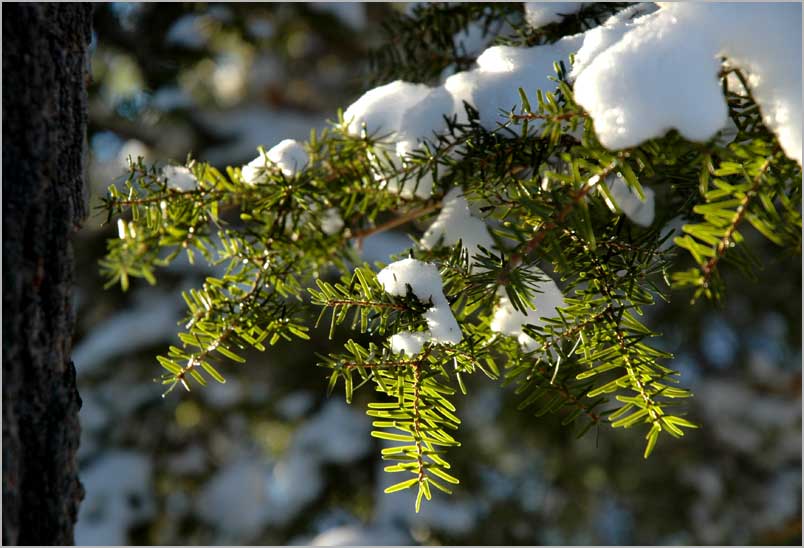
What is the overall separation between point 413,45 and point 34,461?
0.85 metres

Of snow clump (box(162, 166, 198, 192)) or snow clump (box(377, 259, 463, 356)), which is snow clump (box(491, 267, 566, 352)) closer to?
snow clump (box(377, 259, 463, 356))

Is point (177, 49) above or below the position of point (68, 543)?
above

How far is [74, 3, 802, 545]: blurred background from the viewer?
8.64 feet

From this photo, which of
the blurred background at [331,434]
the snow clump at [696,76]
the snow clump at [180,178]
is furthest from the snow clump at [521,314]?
the blurred background at [331,434]

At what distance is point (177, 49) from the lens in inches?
77.7

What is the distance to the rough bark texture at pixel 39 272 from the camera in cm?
54

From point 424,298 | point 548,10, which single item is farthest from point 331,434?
point 424,298

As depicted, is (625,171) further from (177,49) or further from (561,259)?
(177,49)

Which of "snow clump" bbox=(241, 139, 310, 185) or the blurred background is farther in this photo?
the blurred background

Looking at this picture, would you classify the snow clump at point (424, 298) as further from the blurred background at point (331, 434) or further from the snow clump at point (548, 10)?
the blurred background at point (331, 434)

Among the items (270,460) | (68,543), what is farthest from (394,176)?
(270,460)

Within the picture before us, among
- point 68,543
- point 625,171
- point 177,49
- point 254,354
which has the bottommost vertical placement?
point 68,543

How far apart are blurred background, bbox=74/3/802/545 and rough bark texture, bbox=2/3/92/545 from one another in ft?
5.42

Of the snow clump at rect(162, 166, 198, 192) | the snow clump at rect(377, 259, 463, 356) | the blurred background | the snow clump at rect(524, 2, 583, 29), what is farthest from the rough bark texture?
the blurred background
